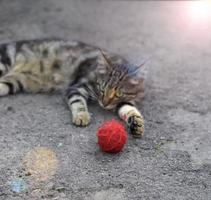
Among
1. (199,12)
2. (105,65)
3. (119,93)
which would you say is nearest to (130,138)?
(119,93)

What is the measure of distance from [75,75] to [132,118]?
885 millimetres

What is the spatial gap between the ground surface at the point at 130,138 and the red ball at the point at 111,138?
68 mm

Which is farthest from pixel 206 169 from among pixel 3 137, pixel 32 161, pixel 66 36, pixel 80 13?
pixel 80 13

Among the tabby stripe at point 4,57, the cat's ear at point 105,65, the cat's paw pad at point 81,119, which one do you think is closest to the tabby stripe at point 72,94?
the cat's ear at point 105,65

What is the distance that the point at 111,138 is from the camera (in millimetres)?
3309

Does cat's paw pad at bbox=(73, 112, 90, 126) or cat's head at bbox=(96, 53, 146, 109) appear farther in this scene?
cat's head at bbox=(96, 53, 146, 109)

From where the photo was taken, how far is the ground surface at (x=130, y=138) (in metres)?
3.08

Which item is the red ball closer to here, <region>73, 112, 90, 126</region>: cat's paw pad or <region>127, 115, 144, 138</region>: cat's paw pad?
<region>127, 115, 144, 138</region>: cat's paw pad

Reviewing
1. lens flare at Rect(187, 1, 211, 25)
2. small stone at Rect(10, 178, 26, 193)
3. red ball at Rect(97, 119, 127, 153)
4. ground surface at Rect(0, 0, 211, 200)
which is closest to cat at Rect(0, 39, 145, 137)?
ground surface at Rect(0, 0, 211, 200)

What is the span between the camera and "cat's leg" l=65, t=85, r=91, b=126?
3773 mm

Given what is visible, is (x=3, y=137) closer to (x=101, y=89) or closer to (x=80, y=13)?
(x=101, y=89)

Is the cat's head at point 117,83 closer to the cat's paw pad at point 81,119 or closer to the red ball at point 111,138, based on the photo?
the cat's paw pad at point 81,119

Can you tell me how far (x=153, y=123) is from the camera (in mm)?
3867

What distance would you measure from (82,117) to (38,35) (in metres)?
2.00
